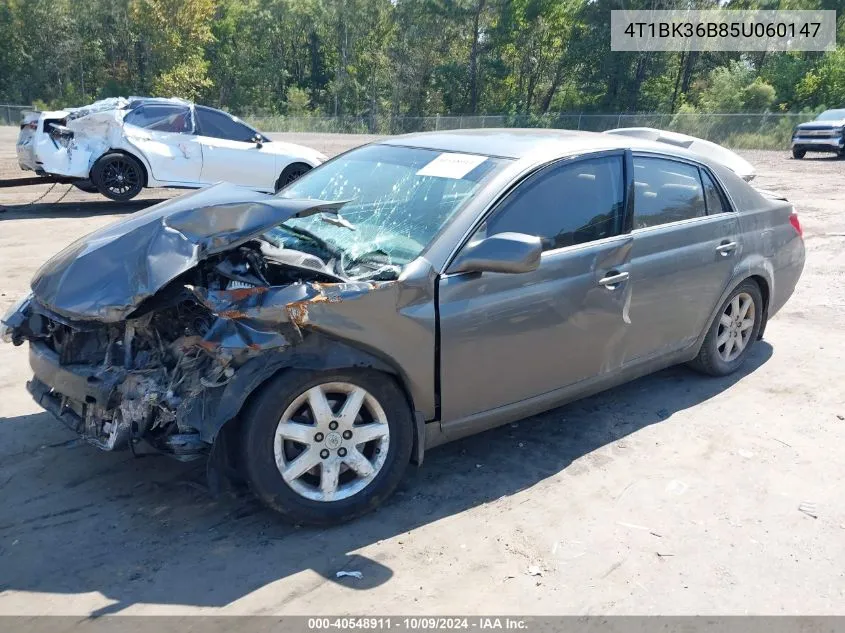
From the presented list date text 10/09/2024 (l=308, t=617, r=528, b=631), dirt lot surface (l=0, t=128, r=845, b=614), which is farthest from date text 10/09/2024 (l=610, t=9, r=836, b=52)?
date text 10/09/2024 (l=308, t=617, r=528, b=631)

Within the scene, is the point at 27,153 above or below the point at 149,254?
above

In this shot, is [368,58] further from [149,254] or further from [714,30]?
[149,254]

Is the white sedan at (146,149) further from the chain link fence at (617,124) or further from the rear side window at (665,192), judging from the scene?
the chain link fence at (617,124)

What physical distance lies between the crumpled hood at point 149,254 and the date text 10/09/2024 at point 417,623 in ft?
5.05

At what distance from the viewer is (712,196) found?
510 cm

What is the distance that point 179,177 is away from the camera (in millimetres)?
12211

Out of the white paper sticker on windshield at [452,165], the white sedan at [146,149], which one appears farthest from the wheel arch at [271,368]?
the white sedan at [146,149]

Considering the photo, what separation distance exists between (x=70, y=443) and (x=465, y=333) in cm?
231

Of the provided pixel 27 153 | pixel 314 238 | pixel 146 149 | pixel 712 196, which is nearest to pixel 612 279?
pixel 712 196

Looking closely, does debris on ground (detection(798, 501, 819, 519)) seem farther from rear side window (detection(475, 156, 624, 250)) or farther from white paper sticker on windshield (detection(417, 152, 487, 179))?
white paper sticker on windshield (detection(417, 152, 487, 179))

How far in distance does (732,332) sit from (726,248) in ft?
2.32

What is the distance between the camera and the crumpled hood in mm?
3344

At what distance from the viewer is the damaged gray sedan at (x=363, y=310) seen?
329cm

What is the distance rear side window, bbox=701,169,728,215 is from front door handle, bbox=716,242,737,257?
227 millimetres
